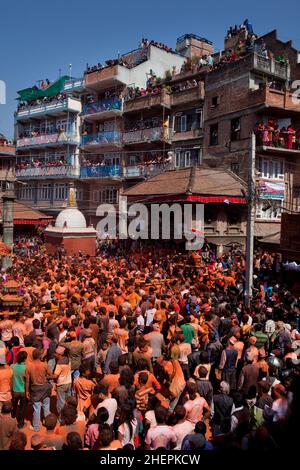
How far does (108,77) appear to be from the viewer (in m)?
34.1

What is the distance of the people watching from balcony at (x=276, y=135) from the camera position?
80.5 ft

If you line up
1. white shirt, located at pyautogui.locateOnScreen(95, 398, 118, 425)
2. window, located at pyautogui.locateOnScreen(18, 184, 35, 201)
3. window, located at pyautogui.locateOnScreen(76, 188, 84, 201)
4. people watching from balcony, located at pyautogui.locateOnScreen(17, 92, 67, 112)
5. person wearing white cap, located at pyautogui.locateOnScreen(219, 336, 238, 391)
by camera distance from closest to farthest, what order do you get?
white shirt, located at pyautogui.locateOnScreen(95, 398, 118, 425) < person wearing white cap, located at pyautogui.locateOnScreen(219, 336, 238, 391) < window, located at pyautogui.locateOnScreen(76, 188, 84, 201) < people watching from balcony, located at pyautogui.locateOnScreen(17, 92, 67, 112) < window, located at pyautogui.locateOnScreen(18, 184, 35, 201)

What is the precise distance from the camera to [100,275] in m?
15.0

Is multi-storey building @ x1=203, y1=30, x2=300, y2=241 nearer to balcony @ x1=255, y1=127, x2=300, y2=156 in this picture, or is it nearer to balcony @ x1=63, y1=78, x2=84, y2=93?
balcony @ x1=255, y1=127, x2=300, y2=156

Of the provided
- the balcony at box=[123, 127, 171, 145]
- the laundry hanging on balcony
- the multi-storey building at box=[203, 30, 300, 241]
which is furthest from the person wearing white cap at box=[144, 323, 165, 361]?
the laundry hanging on balcony

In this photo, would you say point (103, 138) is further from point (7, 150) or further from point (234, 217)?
point (234, 217)

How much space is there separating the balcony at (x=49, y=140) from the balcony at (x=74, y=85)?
4.06 m

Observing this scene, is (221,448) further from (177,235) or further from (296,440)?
(177,235)

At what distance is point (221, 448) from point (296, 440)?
108 centimetres

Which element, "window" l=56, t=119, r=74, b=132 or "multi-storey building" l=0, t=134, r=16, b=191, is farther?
"multi-storey building" l=0, t=134, r=16, b=191

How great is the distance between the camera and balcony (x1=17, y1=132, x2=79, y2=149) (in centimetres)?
3819

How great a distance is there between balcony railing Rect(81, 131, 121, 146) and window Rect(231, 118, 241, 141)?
10.8 m

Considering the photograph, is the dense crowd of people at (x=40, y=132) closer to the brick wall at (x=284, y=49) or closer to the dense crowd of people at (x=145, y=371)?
the brick wall at (x=284, y=49)

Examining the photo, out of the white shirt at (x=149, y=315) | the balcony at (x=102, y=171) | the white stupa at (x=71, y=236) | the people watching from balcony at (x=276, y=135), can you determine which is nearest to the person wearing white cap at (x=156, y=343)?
the white shirt at (x=149, y=315)
